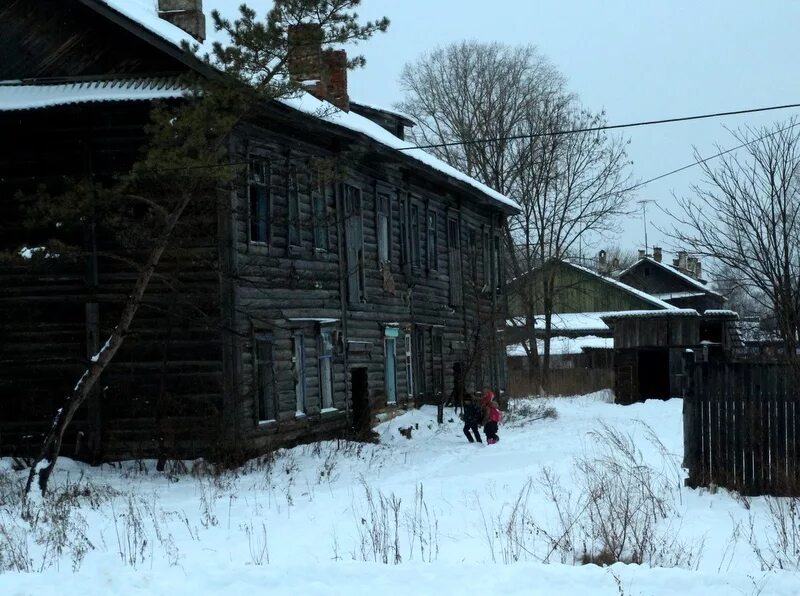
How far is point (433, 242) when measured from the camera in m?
29.6

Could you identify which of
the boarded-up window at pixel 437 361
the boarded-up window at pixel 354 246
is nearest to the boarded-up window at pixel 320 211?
the boarded-up window at pixel 354 246

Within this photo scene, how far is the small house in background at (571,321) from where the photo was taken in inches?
1815

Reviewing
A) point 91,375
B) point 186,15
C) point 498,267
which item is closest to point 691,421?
point 91,375

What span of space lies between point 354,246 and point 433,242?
19.6 feet

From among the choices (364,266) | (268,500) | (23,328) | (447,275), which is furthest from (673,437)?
(23,328)

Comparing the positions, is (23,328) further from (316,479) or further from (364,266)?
(364,266)

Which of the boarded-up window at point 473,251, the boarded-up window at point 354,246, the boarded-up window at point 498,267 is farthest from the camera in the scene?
the boarded-up window at point 498,267

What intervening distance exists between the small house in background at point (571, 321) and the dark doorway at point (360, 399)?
19.5 m

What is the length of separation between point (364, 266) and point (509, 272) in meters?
27.4

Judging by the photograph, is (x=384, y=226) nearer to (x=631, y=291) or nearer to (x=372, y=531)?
(x=372, y=531)

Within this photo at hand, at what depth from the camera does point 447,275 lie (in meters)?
30.8

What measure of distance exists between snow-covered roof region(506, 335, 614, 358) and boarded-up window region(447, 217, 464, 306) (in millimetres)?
23133

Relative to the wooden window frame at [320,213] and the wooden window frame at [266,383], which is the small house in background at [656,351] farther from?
the wooden window frame at [266,383]

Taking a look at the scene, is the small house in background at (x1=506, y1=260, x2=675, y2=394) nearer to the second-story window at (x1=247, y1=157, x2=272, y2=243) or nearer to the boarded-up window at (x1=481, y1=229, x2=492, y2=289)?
the boarded-up window at (x1=481, y1=229, x2=492, y2=289)
